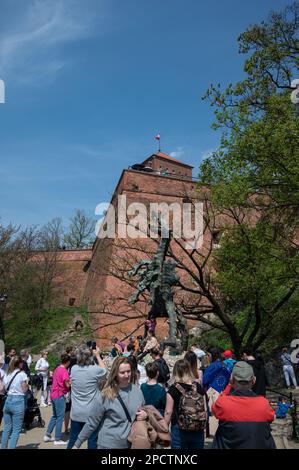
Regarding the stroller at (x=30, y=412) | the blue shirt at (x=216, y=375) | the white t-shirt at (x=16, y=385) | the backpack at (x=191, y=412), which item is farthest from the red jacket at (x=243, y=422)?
the stroller at (x=30, y=412)

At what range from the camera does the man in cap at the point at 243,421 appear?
2904 millimetres

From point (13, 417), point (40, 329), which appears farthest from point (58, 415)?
point (40, 329)

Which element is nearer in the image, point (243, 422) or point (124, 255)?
point (243, 422)

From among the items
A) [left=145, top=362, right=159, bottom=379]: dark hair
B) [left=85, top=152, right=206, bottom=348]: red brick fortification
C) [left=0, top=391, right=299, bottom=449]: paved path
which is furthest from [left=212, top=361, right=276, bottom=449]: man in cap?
[left=85, top=152, right=206, bottom=348]: red brick fortification

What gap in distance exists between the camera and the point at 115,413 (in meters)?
3.35

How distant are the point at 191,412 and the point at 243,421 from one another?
1080mm

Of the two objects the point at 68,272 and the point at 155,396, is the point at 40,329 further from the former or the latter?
the point at 155,396

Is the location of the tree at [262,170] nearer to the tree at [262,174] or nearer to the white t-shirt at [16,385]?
the tree at [262,174]

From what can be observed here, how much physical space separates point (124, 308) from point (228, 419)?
2623 cm

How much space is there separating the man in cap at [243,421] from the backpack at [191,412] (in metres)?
0.82

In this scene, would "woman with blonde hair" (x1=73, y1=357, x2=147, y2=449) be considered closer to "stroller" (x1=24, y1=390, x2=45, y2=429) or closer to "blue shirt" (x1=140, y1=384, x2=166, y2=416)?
"blue shirt" (x1=140, y1=384, x2=166, y2=416)

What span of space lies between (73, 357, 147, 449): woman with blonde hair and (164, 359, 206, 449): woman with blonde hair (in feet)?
2.15

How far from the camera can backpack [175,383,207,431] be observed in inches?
154

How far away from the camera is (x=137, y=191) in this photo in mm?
32438
